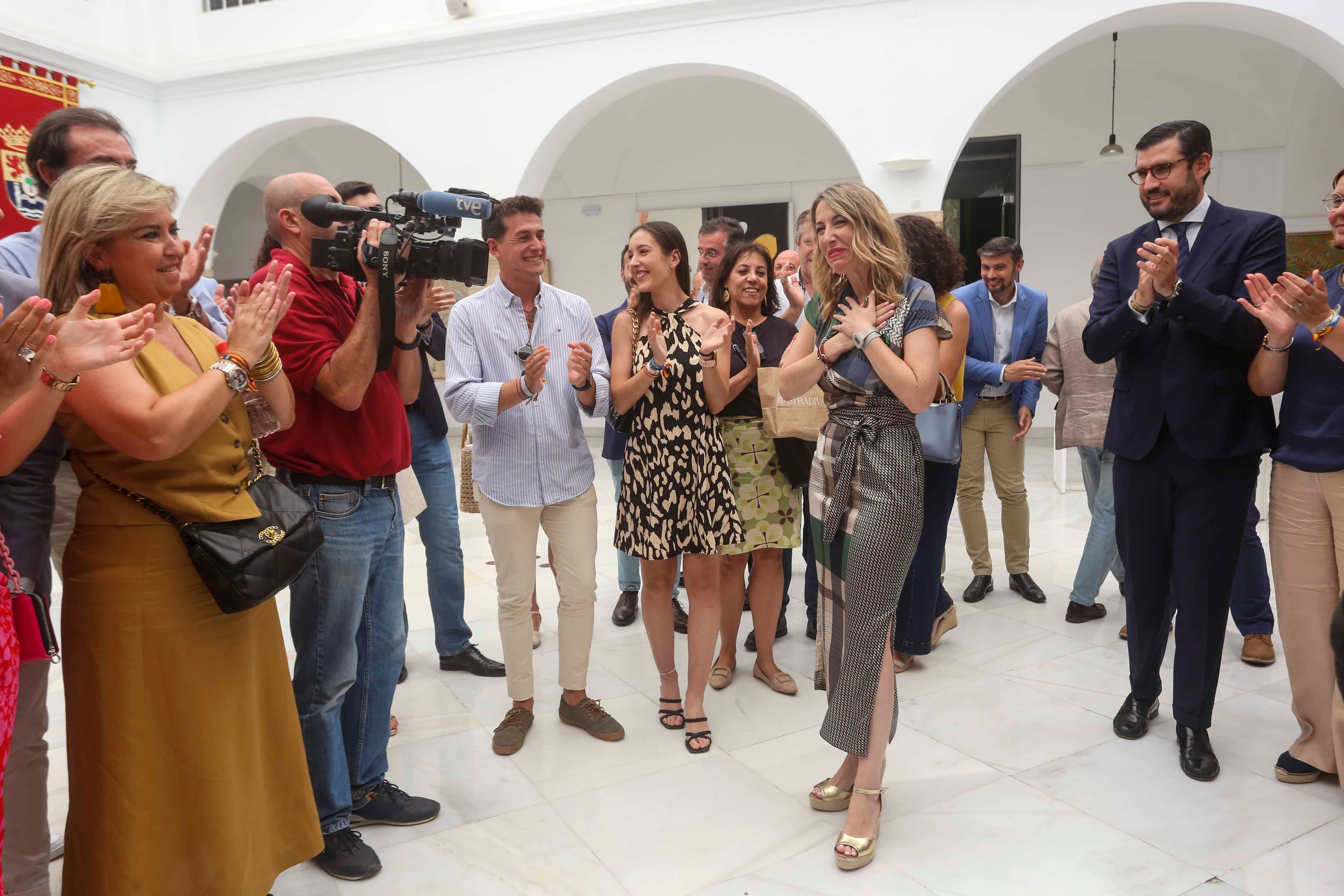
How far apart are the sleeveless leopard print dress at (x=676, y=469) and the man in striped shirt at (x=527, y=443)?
18 centimetres

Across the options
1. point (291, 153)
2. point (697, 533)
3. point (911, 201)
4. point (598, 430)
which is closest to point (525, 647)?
point (697, 533)

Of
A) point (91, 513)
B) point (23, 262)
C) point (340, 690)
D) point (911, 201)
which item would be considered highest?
point (911, 201)

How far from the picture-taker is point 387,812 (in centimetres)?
276

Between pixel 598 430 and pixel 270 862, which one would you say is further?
pixel 598 430

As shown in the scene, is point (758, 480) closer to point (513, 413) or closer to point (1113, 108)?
point (513, 413)

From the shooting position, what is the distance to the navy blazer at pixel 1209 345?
2764mm

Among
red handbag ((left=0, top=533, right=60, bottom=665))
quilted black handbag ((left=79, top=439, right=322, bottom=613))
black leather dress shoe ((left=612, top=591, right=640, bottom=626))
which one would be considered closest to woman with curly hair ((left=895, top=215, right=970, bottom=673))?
black leather dress shoe ((left=612, top=591, right=640, bottom=626))

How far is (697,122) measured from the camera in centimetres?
1211

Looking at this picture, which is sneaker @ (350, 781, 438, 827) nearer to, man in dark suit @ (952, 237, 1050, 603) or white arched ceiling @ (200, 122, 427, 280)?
man in dark suit @ (952, 237, 1050, 603)

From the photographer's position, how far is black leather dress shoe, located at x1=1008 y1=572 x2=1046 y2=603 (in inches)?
187

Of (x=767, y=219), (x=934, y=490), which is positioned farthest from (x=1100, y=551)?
(x=767, y=219)

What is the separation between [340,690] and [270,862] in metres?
0.44

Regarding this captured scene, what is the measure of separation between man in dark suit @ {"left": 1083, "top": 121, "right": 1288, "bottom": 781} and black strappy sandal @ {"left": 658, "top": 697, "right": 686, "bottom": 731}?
1.61m

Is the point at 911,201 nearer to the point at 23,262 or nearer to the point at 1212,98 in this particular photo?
the point at 1212,98
